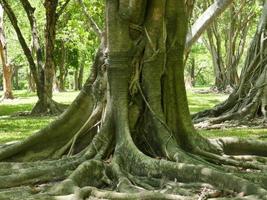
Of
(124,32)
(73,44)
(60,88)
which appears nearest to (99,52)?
(124,32)

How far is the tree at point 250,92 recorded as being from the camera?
12.5 meters

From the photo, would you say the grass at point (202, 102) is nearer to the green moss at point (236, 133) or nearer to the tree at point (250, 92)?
the tree at point (250, 92)

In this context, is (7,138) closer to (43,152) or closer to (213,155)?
(43,152)

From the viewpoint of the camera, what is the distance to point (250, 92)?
1270 cm

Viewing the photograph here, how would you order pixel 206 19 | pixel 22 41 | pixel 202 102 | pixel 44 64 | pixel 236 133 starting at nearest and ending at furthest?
pixel 236 133, pixel 206 19, pixel 22 41, pixel 44 64, pixel 202 102

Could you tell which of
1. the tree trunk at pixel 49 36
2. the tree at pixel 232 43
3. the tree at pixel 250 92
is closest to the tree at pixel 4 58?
the tree trunk at pixel 49 36

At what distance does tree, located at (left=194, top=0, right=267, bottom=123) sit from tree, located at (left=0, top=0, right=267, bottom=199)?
544 centimetres

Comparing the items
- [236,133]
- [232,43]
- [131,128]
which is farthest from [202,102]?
[131,128]

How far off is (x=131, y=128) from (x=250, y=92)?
263 inches

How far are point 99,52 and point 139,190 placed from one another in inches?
102

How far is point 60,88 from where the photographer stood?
42.1 meters

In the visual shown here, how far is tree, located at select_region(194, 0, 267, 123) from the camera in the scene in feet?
41.1

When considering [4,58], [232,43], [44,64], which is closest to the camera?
[44,64]

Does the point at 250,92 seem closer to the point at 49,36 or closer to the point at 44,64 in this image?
the point at 49,36
